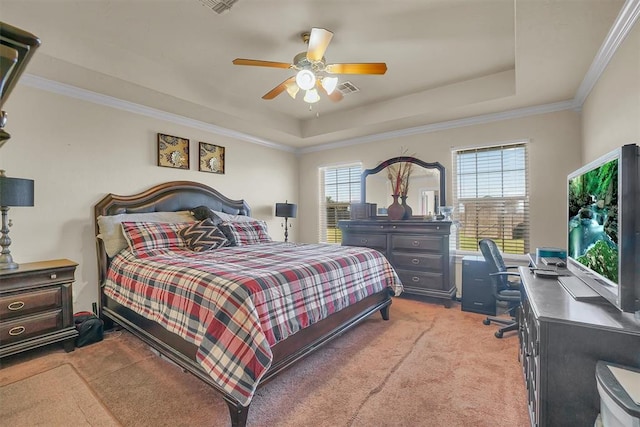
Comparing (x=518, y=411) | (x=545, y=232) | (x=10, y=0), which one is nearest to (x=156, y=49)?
(x=10, y=0)

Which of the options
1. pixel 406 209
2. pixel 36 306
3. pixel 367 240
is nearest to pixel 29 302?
pixel 36 306

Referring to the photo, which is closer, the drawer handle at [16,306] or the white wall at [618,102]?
the white wall at [618,102]

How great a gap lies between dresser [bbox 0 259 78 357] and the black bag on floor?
62mm

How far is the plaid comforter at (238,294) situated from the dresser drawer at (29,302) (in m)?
0.42

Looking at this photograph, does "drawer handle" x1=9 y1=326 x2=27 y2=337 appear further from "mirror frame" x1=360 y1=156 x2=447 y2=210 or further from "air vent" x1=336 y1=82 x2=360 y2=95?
"mirror frame" x1=360 y1=156 x2=447 y2=210

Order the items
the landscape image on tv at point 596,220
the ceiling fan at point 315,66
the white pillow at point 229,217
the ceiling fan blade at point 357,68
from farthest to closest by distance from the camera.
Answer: the white pillow at point 229,217 < the ceiling fan blade at point 357,68 < the ceiling fan at point 315,66 < the landscape image on tv at point 596,220

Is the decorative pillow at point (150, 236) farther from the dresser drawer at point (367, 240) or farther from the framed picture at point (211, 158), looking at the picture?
the dresser drawer at point (367, 240)

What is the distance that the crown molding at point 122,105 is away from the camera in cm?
285

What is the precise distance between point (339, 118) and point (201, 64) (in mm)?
2118

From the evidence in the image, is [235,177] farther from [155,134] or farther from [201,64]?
[201,64]

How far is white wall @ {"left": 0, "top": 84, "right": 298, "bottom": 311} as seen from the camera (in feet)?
9.06

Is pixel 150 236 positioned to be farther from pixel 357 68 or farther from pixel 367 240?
pixel 367 240

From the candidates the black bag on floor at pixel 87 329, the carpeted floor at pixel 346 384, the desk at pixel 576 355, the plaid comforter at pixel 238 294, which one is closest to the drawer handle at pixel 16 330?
the carpeted floor at pixel 346 384

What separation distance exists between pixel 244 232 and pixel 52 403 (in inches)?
90.2
